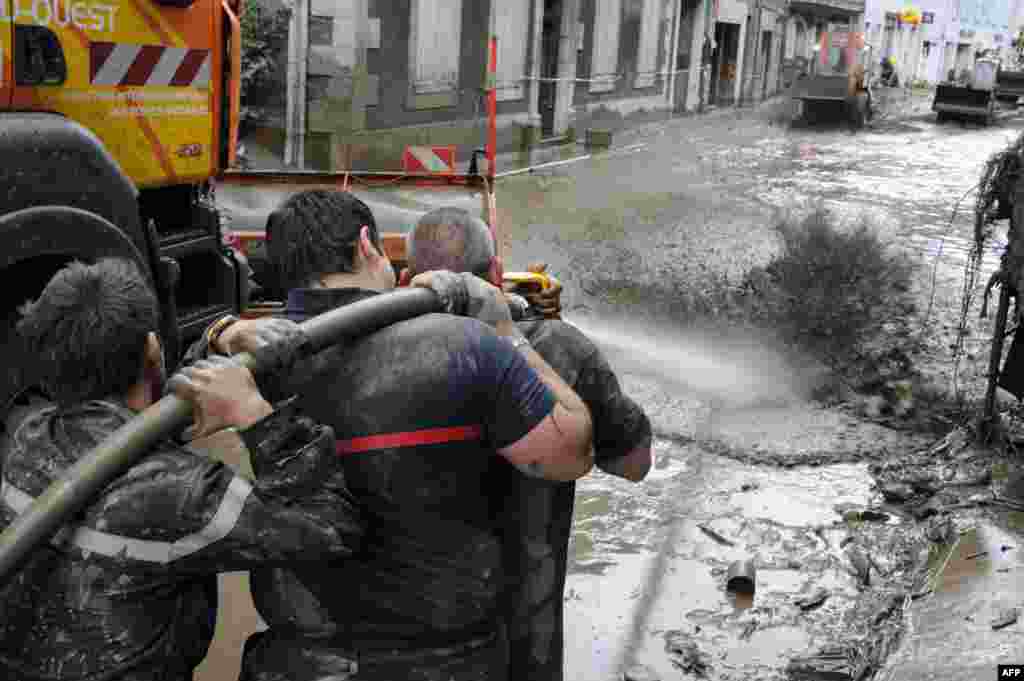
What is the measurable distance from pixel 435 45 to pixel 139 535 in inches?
631

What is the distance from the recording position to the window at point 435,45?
651 inches

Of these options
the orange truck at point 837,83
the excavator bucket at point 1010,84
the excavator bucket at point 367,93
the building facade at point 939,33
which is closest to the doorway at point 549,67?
the excavator bucket at point 367,93

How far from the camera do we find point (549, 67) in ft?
74.2

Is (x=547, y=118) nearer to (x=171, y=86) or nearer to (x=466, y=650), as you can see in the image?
(x=171, y=86)

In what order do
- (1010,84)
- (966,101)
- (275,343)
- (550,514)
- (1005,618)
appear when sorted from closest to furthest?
(275,343) < (550,514) < (1005,618) < (966,101) < (1010,84)

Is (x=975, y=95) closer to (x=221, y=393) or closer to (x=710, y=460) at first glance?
(x=710, y=460)

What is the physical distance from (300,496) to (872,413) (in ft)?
21.4

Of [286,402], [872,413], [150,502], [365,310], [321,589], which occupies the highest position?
[365,310]

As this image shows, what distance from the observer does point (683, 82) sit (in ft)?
101

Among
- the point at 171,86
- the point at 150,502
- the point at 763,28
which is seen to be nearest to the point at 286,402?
the point at 150,502

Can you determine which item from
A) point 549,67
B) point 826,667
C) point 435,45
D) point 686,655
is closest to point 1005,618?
point 826,667

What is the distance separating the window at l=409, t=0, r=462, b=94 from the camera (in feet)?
54.3

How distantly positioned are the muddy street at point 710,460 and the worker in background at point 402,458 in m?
2.37

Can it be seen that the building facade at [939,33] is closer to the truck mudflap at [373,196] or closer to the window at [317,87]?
the window at [317,87]
